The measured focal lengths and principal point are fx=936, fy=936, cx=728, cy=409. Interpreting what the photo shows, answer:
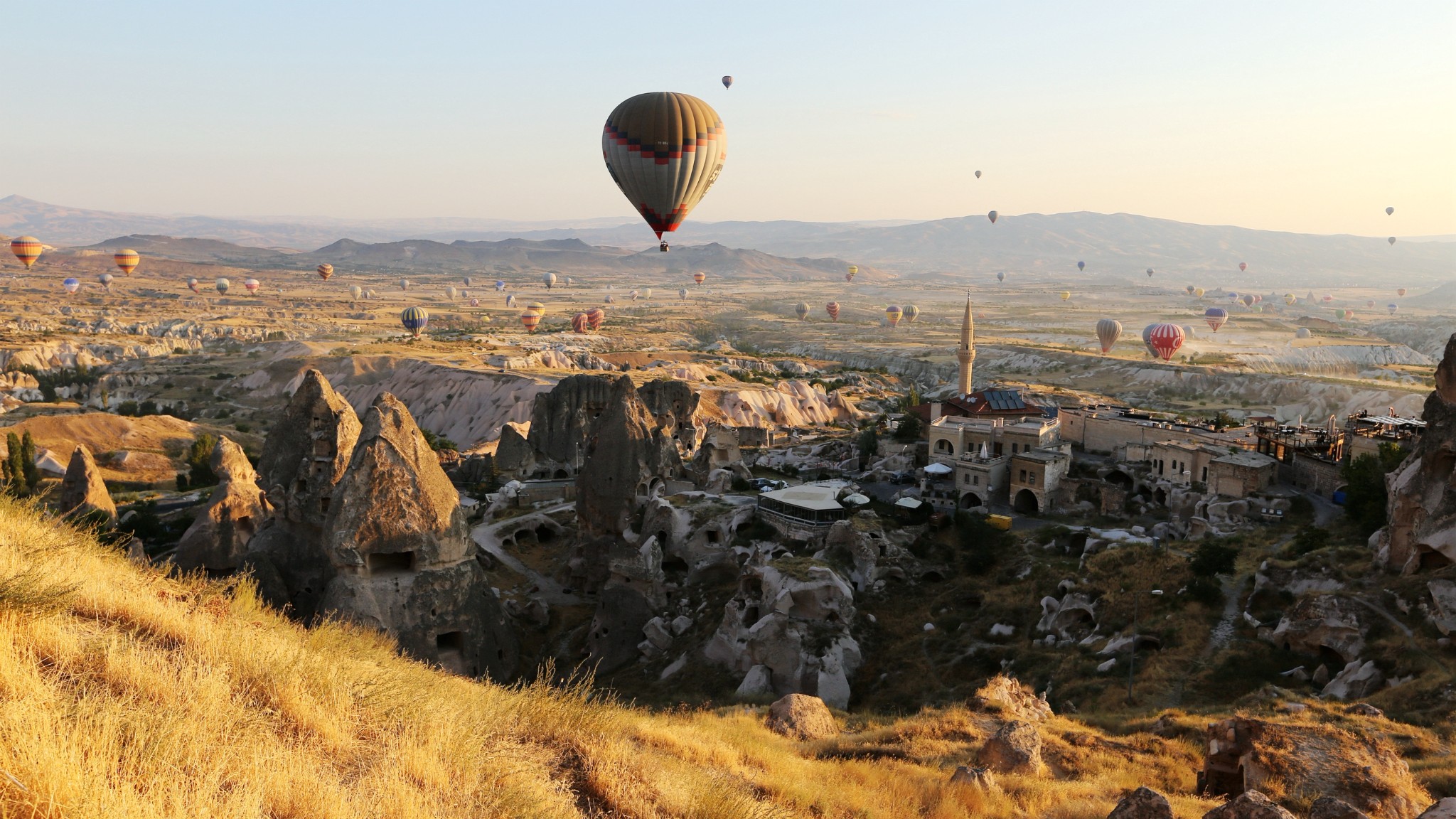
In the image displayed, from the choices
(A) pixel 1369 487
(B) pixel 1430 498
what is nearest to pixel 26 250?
(A) pixel 1369 487

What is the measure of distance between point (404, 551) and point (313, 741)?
14.6m

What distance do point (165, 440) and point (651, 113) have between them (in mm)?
36772

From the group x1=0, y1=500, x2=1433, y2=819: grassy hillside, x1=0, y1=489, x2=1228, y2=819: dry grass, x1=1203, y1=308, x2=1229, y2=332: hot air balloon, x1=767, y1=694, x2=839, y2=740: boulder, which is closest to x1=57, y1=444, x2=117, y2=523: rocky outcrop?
x1=0, y1=500, x2=1433, y2=819: grassy hillside

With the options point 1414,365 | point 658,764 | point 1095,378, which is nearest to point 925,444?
point 658,764

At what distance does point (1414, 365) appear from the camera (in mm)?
113438

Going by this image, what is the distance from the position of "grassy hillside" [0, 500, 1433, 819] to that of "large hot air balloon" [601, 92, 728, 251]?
33.4 metres

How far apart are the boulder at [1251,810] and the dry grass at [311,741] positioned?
6.85ft

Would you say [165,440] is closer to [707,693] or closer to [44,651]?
[707,693]

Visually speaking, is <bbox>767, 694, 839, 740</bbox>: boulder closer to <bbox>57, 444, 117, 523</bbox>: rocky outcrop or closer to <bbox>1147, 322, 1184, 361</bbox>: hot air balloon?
<bbox>57, 444, 117, 523</bbox>: rocky outcrop

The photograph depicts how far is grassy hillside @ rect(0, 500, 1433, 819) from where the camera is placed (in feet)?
18.5

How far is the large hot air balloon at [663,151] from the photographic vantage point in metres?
42.1

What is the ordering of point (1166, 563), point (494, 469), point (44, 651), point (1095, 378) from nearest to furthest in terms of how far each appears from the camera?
point (44, 651), point (1166, 563), point (494, 469), point (1095, 378)

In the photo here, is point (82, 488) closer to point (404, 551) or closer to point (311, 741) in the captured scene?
point (404, 551)

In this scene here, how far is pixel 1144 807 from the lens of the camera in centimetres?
876
